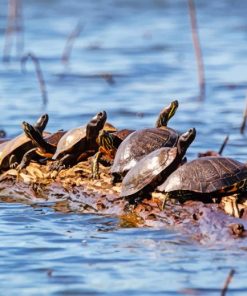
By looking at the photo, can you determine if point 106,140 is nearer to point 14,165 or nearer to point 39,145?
point 39,145

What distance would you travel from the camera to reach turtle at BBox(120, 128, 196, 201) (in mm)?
6672

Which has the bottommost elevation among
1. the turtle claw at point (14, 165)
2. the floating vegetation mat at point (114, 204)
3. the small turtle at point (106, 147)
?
the floating vegetation mat at point (114, 204)

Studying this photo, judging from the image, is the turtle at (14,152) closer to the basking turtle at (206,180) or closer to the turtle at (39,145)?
the turtle at (39,145)

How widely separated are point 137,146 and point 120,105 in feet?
20.1

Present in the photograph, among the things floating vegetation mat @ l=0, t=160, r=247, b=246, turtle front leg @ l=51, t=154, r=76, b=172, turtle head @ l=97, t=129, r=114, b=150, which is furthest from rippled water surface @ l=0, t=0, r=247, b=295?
turtle head @ l=97, t=129, r=114, b=150

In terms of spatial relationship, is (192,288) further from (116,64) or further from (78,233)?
(116,64)

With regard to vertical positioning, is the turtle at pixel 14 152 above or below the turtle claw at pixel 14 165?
above

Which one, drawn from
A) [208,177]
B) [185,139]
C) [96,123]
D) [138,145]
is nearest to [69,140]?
[96,123]

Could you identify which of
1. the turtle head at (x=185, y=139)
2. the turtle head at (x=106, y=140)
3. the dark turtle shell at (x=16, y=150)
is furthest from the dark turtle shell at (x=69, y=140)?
the turtle head at (x=185, y=139)

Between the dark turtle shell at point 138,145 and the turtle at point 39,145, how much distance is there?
35.1 inches

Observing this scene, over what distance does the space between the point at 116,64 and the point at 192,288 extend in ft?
37.8

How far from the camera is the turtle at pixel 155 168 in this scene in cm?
667

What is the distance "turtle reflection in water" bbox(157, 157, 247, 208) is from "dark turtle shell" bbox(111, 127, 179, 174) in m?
0.51

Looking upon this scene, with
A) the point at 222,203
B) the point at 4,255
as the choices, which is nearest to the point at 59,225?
the point at 4,255
